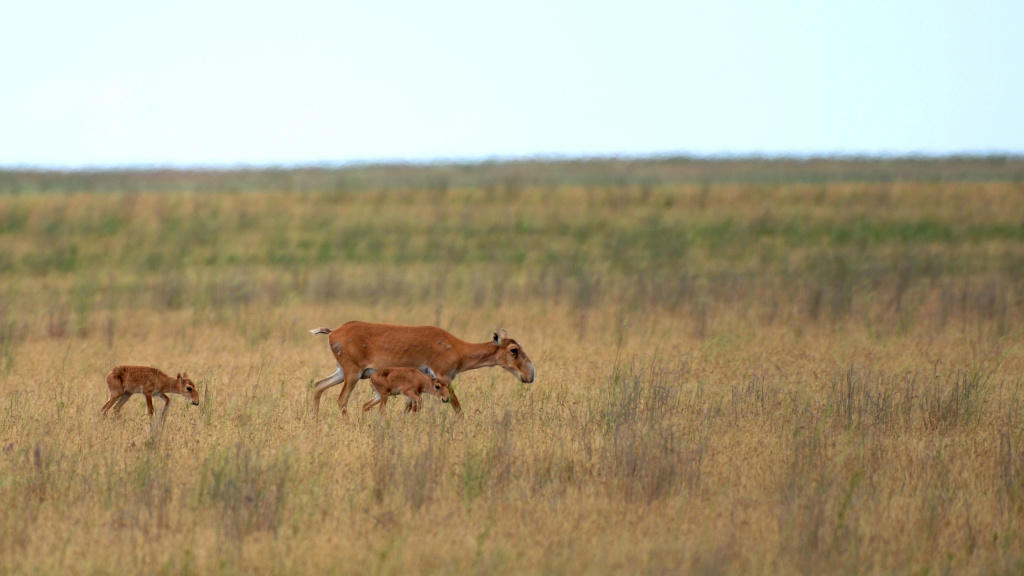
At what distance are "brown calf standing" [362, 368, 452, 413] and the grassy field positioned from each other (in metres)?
0.23

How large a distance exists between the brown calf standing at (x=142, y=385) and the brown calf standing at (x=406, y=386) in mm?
1777

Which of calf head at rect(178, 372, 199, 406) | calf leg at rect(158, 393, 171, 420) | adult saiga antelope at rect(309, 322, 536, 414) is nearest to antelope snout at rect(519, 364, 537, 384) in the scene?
adult saiga antelope at rect(309, 322, 536, 414)

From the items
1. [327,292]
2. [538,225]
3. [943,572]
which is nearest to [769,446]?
[943,572]

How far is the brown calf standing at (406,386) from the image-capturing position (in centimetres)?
1041

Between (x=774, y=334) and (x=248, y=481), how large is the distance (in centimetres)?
1051

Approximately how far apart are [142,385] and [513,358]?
372 centimetres

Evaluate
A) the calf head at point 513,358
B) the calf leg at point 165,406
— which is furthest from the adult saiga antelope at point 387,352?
the calf leg at point 165,406

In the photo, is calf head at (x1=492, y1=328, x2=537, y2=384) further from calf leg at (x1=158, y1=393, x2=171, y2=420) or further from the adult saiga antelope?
calf leg at (x1=158, y1=393, x2=171, y2=420)

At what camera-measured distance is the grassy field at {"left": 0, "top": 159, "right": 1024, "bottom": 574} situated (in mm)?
6602

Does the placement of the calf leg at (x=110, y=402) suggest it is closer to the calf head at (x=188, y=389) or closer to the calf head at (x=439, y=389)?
the calf head at (x=188, y=389)

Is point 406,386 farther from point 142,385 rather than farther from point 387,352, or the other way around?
point 142,385

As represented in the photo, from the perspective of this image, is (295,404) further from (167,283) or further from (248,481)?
(167,283)

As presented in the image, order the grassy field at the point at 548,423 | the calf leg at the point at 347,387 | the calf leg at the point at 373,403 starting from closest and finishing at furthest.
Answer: the grassy field at the point at 548,423, the calf leg at the point at 373,403, the calf leg at the point at 347,387

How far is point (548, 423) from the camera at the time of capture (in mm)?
9859
